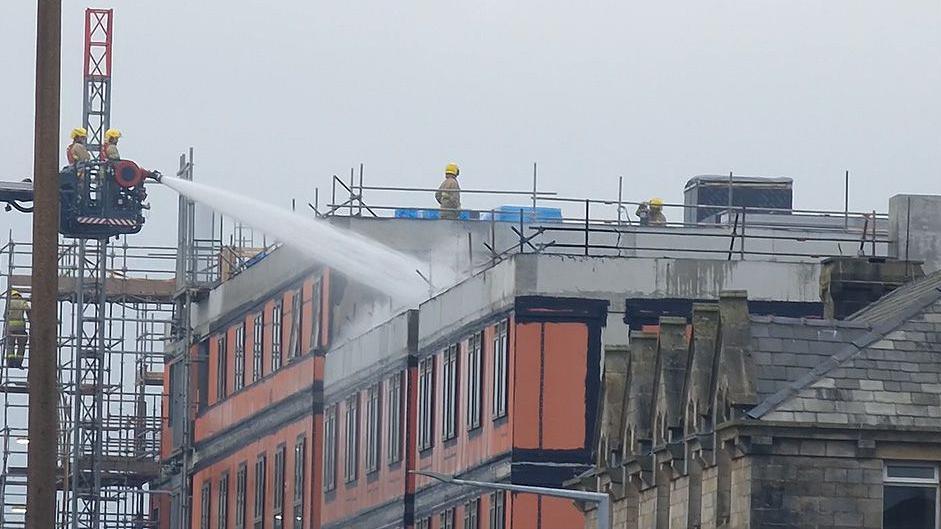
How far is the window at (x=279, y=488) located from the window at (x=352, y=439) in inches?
253

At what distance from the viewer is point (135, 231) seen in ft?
226

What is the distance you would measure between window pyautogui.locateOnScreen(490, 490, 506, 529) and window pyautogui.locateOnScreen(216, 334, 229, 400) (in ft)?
95.0

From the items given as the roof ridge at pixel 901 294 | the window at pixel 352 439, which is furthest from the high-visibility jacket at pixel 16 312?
the roof ridge at pixel 901 294

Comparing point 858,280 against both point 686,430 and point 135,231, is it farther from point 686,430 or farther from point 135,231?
point 135,231

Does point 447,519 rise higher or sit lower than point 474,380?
lower

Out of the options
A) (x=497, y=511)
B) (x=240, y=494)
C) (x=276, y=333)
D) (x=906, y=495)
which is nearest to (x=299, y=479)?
(x=276, y=333)

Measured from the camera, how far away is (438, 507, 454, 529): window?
62.2m

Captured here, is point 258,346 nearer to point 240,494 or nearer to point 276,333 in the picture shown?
point 276,333

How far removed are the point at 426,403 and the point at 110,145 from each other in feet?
59.0

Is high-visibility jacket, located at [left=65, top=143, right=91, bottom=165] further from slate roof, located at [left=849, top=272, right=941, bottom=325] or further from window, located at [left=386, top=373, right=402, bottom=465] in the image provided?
slate roof, located at [left=849, top=272, right=941, bottom=325]

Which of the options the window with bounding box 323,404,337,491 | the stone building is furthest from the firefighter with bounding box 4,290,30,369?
the stone building

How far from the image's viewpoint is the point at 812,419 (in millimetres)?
38031

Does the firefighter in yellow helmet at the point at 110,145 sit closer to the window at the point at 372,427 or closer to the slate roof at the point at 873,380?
the window at the point at 372,427

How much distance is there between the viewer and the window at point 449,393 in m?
61.5
